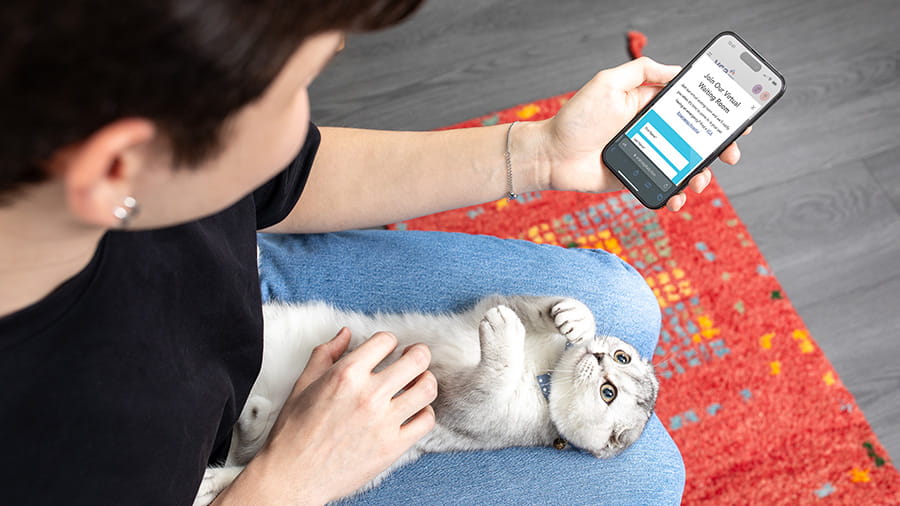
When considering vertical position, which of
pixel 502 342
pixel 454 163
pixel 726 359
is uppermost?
pixel 454 163

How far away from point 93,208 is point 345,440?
52 cm

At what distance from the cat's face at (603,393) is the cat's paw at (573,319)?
0.04 metres

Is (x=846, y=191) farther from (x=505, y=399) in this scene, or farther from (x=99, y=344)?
(x=99, y=344)

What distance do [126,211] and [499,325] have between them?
28.0 inches

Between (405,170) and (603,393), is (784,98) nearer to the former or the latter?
(603,393)

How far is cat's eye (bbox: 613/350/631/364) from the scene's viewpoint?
1177mm

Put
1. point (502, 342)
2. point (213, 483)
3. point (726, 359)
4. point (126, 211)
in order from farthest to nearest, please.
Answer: point (726, 359), point (502, 342), point (213, 483), point (126, 211)

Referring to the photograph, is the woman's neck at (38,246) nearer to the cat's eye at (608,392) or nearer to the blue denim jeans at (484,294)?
the blue denim jeans at (484,294)

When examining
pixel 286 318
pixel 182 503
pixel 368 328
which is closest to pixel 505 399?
pixel 368 328

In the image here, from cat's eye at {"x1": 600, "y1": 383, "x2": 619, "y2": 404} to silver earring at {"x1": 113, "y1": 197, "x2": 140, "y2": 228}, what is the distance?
0.89 metres

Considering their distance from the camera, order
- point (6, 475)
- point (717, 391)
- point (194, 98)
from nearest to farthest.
A: point (194, 98), point (6, 475), point (717, 391)

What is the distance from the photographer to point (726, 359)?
1.67 m

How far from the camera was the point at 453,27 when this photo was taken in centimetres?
204

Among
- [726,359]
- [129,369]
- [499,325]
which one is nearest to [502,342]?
[499,325]
